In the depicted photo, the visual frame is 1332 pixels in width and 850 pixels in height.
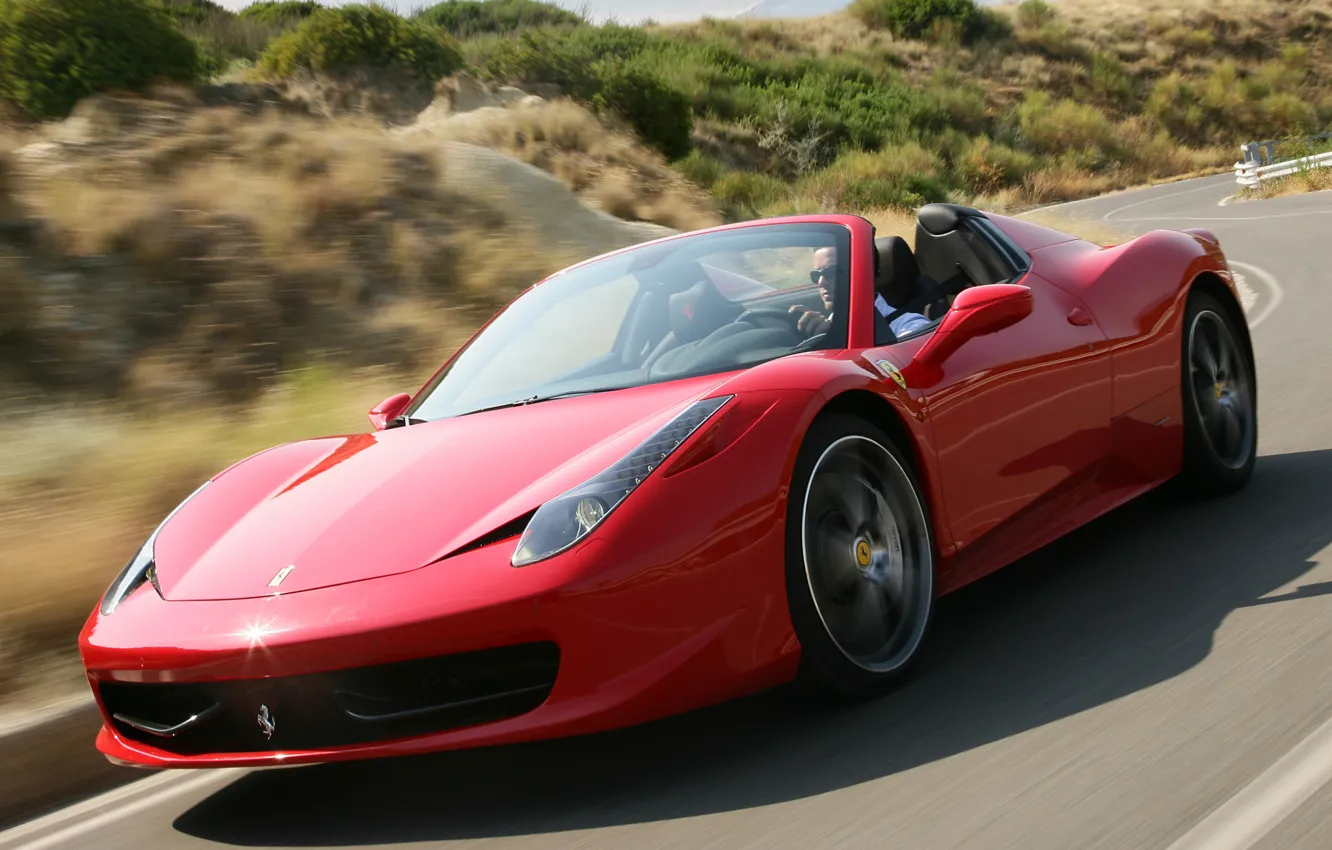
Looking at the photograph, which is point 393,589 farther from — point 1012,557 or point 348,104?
point 348,104

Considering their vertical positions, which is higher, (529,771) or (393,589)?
(393,589)

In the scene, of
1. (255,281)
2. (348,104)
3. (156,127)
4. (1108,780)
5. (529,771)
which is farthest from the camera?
(348,104)

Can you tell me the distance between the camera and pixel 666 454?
353cm

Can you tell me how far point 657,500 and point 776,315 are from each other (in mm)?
1236

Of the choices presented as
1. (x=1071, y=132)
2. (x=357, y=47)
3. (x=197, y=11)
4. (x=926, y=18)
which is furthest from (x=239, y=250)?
(x=926, y=18)

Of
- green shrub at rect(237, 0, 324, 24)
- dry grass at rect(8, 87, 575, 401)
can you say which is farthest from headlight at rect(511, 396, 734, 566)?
green shrub at rect(237, 0, 324, 24)

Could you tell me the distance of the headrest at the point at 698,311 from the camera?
452 cm

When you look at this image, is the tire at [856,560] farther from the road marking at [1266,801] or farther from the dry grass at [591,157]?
the dry grass at [591,157]

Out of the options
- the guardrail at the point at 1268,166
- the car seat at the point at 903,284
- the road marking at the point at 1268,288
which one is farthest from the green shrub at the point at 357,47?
the car seat at the point at 903,284

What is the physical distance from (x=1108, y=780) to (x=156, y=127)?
1265 centimetres

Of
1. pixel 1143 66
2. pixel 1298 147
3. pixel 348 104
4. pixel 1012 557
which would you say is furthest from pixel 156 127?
pixel 1143 66

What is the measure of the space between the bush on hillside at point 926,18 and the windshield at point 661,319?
55667mm

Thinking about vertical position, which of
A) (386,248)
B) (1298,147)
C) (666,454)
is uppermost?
(666,454)

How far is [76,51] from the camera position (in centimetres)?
1528
